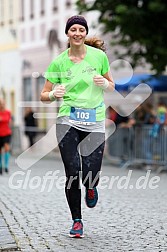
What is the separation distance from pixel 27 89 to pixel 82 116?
35405mm

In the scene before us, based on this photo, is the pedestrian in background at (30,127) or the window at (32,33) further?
the window at (32,33)

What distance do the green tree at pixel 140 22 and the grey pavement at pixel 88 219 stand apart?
23.7ft

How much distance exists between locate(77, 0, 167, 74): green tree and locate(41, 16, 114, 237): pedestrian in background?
45.9ft

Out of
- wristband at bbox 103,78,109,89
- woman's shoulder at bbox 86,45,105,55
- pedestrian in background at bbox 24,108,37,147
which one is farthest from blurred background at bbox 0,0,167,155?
wristband at bbox 103,78,109,89

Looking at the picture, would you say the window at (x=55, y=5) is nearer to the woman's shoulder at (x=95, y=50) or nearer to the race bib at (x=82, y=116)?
the woman's shoulder at (x=95, y=50)

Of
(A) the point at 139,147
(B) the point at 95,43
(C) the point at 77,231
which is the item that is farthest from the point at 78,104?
(A) the point at 139,147

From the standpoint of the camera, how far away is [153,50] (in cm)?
2278

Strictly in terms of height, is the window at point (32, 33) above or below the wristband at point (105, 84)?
below

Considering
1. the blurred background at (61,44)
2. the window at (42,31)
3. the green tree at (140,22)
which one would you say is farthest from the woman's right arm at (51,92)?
the window at (42,31)

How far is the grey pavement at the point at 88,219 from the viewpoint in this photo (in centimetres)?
741

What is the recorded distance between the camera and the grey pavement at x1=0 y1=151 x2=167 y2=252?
7.41 metres

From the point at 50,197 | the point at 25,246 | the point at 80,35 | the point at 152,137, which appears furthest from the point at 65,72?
the point at 152,137

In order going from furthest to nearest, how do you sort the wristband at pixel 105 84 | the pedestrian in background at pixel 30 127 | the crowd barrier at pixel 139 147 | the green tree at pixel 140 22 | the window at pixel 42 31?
the window at pixel 42 31 < the pedestrian in background at pixel 30 127 < the green tree at pixel 140 22 < the crowd barrier at pixel 139 147 < the wristband at pixel 105 84

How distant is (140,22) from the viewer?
22.6 meters
